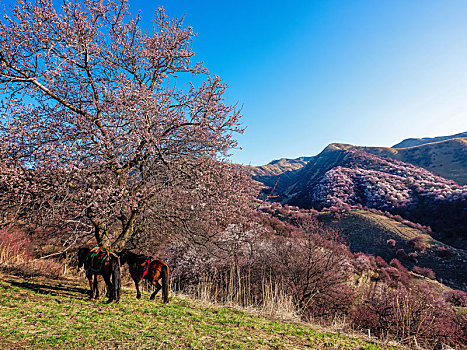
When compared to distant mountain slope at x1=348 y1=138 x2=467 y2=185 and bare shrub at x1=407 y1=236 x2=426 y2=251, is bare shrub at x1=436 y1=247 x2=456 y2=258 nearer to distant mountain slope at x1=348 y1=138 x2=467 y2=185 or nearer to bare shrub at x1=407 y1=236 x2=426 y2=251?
bare shrub at x1=407 y1=236 x2=426 y2=251

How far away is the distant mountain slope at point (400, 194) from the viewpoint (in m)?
36.8

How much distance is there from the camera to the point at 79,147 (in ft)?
17.0

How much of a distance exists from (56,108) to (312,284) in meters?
13.3

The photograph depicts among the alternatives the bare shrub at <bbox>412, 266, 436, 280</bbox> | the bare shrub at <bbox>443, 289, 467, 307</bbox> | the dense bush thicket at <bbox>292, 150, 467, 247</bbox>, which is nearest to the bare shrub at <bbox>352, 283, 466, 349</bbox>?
the bare shrub at <bbox>443, 289, 467, 307</bbox>

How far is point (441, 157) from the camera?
7806 centimetres

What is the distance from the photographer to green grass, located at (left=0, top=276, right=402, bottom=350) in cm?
337

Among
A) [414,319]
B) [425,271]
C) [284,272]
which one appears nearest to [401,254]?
[425,271]

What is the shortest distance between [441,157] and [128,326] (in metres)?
105

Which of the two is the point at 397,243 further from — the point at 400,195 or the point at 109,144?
the point at 109,144

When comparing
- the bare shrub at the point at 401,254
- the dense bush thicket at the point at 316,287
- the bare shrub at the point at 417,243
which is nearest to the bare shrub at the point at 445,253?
the bare shrub at the point at 417,243

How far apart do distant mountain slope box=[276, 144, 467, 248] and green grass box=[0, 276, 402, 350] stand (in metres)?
37.6

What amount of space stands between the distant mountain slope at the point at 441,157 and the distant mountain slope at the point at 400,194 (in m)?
12.2

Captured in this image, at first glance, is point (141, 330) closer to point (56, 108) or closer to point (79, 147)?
point (79, 147)

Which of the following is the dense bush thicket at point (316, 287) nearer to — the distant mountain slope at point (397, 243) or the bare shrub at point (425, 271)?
the bare shrub at point (425, 271)
